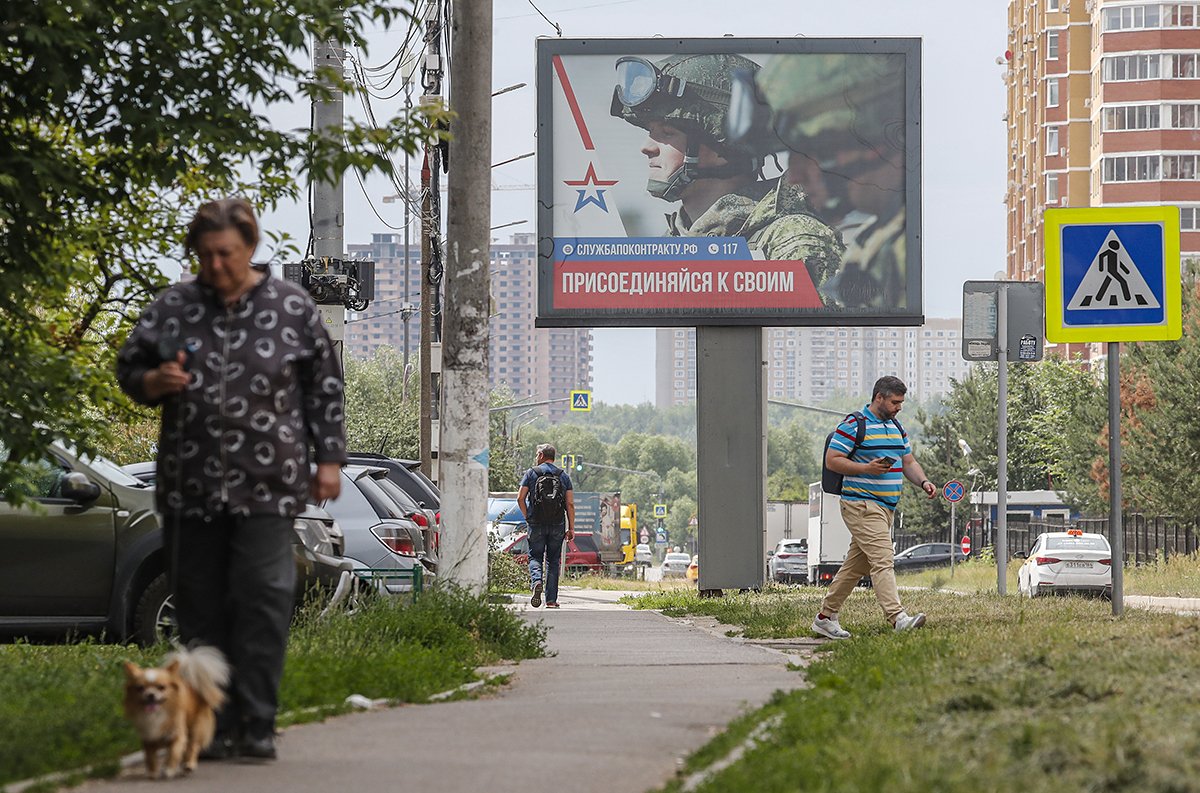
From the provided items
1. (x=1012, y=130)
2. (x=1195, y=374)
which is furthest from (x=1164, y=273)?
(x=1012, y=130)

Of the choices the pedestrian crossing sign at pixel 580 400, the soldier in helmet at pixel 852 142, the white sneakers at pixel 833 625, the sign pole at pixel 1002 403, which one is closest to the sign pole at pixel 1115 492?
the white sneakers at pixel 833 625

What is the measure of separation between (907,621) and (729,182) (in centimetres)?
890

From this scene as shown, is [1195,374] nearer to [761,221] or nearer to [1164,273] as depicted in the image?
[761,221]

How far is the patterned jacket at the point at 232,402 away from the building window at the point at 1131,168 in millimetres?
91848

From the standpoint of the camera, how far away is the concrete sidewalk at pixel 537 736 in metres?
5.46

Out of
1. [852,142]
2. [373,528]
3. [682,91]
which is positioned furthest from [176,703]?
[852,142]

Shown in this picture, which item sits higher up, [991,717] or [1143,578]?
[991,717]

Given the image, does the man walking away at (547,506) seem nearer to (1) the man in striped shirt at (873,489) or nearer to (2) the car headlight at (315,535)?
(1) the man in striped shirt at (873,489)

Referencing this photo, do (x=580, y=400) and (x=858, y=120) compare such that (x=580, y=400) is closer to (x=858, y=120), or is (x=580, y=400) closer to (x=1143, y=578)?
(x=1143, y=578)

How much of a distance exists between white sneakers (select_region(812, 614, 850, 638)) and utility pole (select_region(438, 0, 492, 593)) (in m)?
2.38

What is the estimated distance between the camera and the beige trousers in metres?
11.6

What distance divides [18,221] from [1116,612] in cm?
763

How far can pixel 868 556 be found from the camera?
38.0 ft

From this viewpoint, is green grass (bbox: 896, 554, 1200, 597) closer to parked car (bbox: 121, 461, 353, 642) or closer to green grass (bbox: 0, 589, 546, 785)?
parked car (bbox: 121, 461, 353, 642)
